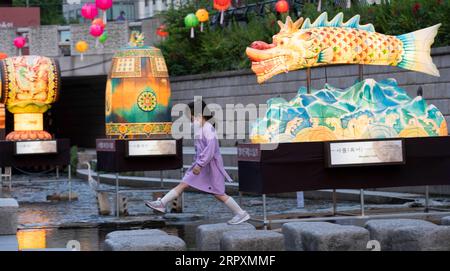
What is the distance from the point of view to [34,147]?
21562 millimetres

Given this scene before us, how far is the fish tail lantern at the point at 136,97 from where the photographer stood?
18344 mm

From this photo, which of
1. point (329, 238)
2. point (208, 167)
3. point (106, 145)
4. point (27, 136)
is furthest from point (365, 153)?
point (27, 136)

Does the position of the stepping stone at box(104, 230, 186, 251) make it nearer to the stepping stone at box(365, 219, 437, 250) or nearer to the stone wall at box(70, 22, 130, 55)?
the stepping stone at box(365, 219, 437, 250)

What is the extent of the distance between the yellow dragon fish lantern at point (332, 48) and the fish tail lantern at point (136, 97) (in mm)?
3755

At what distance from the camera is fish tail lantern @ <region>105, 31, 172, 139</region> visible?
18344mm

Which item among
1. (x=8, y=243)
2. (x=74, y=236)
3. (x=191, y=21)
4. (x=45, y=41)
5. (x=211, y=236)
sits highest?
(x=191, y=21)

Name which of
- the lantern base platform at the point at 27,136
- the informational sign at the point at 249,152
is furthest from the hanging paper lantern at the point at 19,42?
the informational sign at the point at 249,152

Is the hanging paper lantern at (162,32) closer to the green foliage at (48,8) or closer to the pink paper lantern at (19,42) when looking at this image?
the pink paper lantern at (19,42)

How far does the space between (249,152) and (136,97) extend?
450cm

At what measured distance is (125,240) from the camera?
10.1m

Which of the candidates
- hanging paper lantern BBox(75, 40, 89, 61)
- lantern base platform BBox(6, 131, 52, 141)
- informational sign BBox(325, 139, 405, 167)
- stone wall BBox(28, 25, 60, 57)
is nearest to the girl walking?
informational sign BBox(325, 139, 405, 167)

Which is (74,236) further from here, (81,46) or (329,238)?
(81,46)
